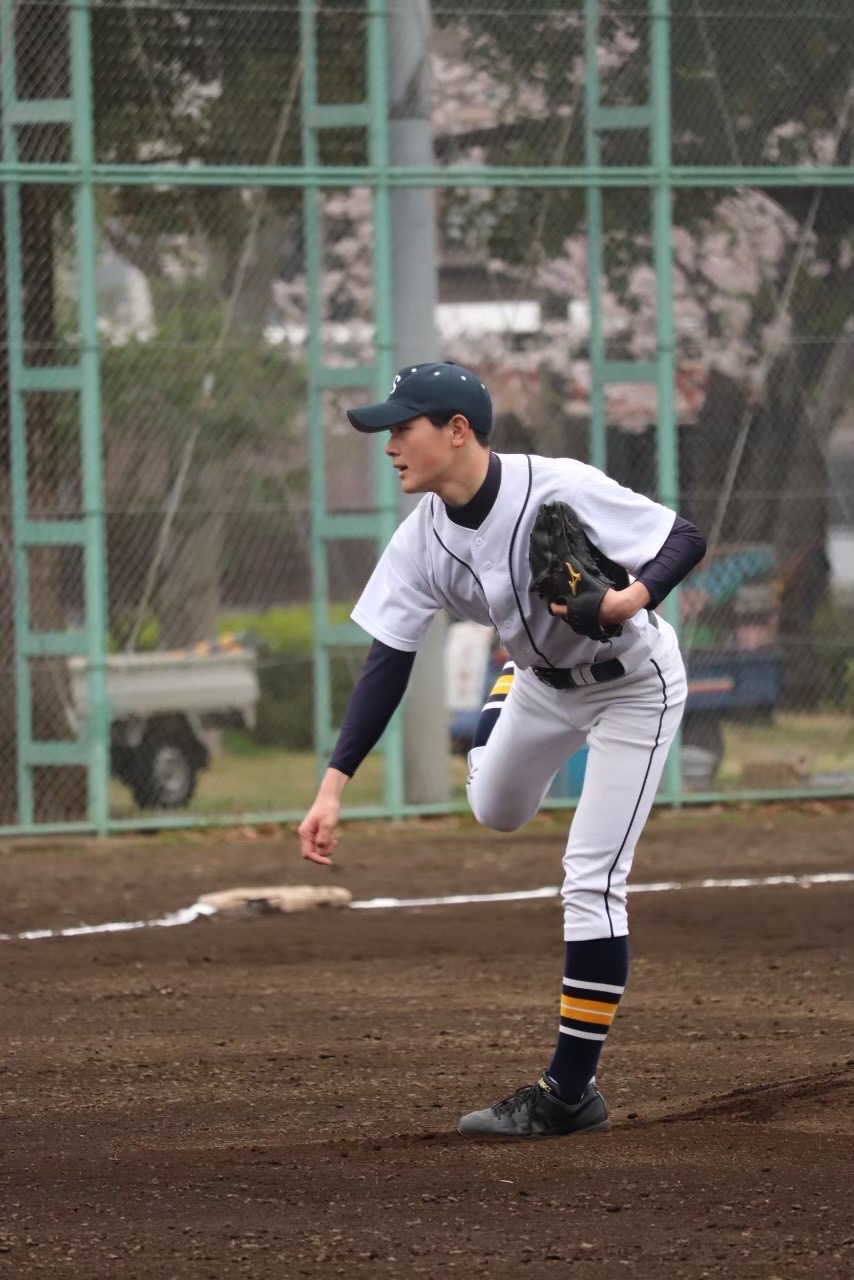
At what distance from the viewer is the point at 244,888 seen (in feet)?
32.2

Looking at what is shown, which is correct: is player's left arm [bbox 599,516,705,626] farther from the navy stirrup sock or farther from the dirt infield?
the dirt infield

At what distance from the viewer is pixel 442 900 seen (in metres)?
9.44

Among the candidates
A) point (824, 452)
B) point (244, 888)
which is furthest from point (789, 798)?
point (244, 888)

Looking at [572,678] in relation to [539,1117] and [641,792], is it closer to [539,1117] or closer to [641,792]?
[641,792]

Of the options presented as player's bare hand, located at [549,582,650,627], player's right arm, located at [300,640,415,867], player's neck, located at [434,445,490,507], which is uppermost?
player's neck, located at [434,445,490,507]

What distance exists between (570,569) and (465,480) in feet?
1.25

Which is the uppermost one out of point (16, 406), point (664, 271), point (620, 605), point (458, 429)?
point (664, 271)

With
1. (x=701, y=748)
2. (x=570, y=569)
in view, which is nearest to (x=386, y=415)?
(x=570, y=569)

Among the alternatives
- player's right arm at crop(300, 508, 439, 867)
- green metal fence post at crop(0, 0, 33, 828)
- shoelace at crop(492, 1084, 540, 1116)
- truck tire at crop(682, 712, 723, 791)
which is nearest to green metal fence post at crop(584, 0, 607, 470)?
truck tire at crop(682, 712, 723, 791)

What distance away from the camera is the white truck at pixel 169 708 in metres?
11.5

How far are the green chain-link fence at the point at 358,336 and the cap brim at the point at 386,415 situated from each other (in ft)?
22.0

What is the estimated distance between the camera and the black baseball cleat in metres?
4.97

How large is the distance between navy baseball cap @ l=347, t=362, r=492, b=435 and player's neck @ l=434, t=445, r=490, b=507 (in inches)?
2.9

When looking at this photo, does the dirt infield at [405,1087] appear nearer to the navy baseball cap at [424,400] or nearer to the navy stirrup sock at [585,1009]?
the navy stirrup sock at [585,1009]
